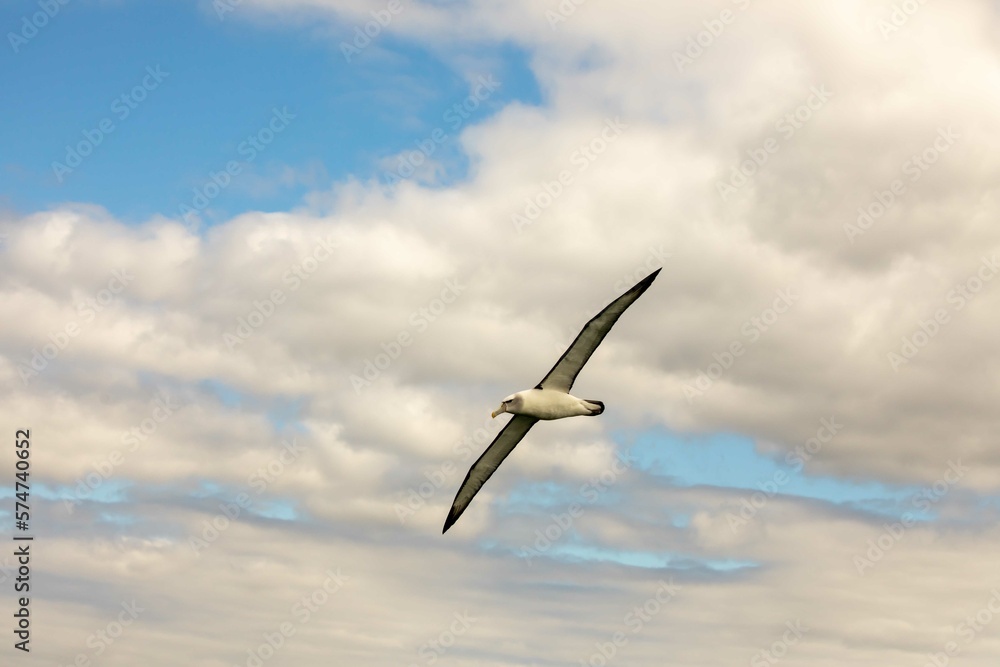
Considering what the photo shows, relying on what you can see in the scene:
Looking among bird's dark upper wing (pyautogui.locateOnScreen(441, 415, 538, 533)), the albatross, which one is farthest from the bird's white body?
bird's dark upper wing (pyautogui.locateOnScreen(441, 415, 538, 533))

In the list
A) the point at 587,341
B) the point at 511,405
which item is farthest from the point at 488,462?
the point at 587,341

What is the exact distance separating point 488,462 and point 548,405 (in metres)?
5.91

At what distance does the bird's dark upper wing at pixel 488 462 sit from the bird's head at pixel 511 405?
1944 mm

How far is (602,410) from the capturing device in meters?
40.4

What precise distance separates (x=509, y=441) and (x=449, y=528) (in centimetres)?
448

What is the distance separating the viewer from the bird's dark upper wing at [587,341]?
36594 millimetres

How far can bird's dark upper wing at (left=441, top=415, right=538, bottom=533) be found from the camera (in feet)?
143

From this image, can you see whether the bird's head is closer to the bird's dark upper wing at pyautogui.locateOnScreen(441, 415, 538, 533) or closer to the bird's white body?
the bird's white body

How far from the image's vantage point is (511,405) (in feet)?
135

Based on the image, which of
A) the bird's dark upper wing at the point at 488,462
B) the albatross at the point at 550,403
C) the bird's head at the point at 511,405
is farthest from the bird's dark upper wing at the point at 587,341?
the bird's dark upper wing at the point at 488,462

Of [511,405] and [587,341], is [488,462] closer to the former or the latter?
[511,405]

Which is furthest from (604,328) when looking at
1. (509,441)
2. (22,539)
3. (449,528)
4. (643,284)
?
(22,539)

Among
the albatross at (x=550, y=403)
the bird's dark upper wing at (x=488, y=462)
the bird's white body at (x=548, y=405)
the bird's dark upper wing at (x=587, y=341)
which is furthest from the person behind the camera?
the bird's dark upper wing at (x=488, y=462)

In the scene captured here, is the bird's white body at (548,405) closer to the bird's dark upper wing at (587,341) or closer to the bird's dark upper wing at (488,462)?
the bird's dark upper wing at (587,341)
